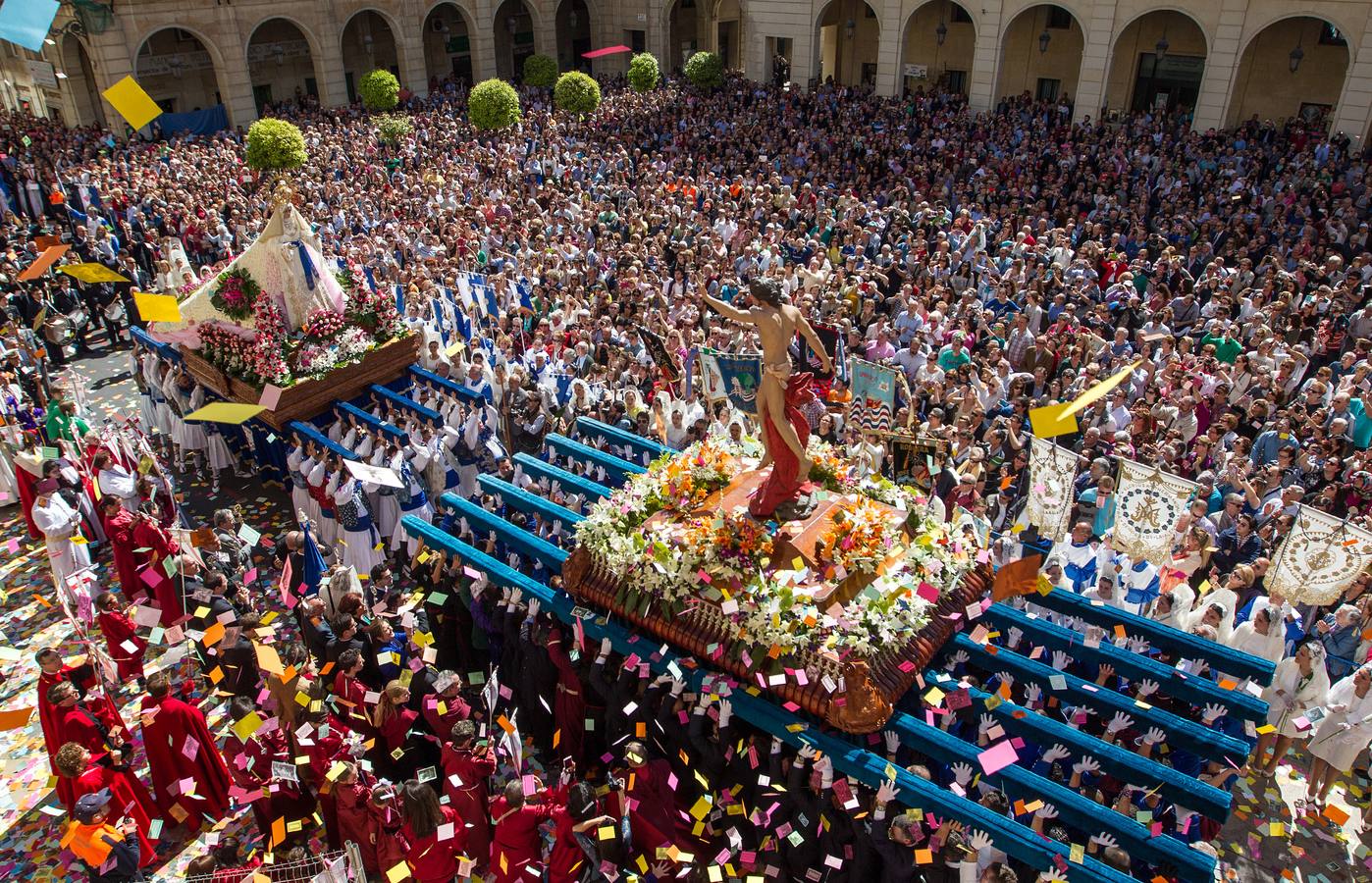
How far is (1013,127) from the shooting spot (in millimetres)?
26188

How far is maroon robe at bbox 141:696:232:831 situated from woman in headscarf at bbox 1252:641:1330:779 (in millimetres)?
9701

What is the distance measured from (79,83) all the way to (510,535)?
36.1 m

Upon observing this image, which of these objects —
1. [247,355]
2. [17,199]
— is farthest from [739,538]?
[17,199]

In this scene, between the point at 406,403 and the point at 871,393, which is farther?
the point at 406,403

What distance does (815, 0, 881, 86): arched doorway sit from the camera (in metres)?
38.0

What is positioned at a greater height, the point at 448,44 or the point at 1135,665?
the point at 448,44

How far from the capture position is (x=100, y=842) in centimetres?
698

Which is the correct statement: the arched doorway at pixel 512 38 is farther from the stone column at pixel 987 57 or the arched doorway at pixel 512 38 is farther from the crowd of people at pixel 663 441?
the stone column at pixel 987 57

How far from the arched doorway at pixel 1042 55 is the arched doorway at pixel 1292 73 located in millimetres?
5571

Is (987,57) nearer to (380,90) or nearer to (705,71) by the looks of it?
(705,71)

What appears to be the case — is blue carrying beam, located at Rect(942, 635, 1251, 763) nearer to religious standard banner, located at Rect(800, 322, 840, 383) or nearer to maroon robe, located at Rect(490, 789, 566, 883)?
maroon robe, located at Rect(490, 789, 566, 883)

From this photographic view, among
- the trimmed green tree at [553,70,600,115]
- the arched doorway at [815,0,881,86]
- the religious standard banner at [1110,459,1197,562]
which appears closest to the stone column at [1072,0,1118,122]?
the arched doorway at [815,0,881,86]

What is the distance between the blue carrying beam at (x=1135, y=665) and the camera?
7.28 metres

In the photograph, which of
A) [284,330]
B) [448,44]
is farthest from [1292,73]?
[448,44]
